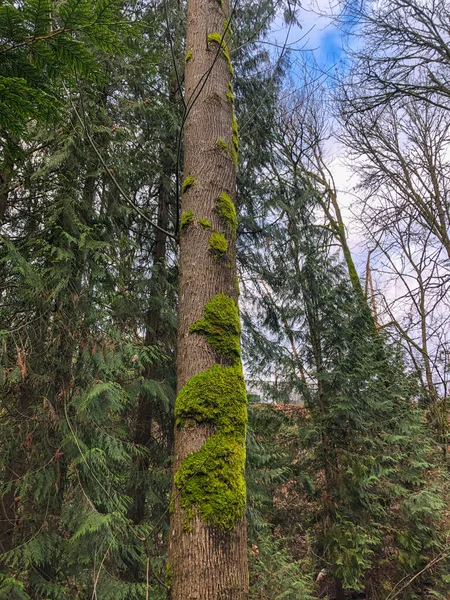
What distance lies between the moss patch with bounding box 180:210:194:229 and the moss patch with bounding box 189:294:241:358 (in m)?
0.47

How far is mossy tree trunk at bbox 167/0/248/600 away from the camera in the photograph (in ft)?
4.33

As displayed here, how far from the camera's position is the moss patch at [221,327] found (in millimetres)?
1732

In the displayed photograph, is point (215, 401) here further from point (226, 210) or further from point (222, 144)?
point (222, 144)

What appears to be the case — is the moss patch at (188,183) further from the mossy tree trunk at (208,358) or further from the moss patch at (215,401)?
the moss patch at (215,401)

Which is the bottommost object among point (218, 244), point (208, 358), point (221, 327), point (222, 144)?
point (208, 358)

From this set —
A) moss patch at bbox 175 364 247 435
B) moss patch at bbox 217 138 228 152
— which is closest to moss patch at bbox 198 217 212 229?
moss patch at bbox 217 138 228 152

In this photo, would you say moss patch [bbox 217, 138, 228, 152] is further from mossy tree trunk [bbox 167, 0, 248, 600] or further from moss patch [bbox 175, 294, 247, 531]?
moss patch [bbox 175, 294, 247, 531]

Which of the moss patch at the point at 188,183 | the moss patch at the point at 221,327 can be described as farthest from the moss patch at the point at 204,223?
the moss patch at the point at 221,327

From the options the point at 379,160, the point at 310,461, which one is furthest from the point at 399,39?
the point at 310,461

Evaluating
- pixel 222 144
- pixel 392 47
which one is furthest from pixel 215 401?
pixel 392 47

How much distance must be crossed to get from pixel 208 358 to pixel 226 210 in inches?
33.8

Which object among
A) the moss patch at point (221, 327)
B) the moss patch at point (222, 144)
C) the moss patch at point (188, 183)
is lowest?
the moss patch at point (221, 327)

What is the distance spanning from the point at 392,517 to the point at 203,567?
5.65 m

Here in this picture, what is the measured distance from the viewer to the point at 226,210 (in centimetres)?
206
